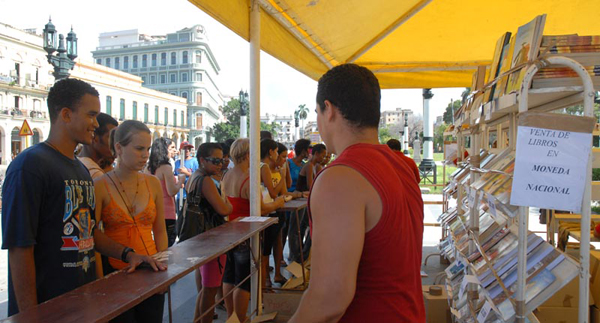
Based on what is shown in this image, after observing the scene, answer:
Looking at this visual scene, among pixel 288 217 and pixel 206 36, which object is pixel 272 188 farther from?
pixel 206 36

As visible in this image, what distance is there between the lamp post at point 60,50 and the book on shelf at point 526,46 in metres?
9.89

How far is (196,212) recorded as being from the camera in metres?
3.47

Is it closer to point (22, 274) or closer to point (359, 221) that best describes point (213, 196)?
point (22, 274)

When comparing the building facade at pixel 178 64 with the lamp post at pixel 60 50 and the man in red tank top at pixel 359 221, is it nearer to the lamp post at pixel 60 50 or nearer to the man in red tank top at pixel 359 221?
the lamp post at pixel 60 50

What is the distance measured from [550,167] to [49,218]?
2035 mm

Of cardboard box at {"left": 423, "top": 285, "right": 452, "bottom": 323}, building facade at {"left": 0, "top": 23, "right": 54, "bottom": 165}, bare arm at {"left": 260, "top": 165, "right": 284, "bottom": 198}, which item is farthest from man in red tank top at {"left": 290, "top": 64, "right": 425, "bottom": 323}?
building facade at {"left": 0, "top": 23, "right": 54, "bottom": 165}

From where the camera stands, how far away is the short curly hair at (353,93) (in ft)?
4.20

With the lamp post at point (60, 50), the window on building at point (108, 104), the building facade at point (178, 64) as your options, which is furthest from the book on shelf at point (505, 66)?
the building facade at point (178, 64)

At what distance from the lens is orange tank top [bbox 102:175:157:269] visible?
2318 millimetres

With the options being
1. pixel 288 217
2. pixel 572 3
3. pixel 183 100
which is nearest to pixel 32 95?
pixel 183 100

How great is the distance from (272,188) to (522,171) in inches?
132

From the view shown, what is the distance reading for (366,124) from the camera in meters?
1.31

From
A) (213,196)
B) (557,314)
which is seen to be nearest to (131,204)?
(213,196)

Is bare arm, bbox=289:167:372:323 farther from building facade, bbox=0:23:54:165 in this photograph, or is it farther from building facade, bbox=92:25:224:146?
building facade, bbox=92:25:224:146
